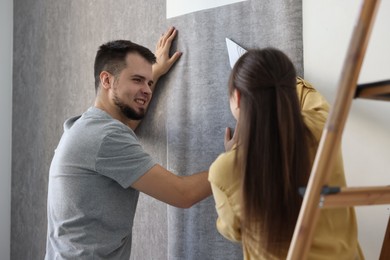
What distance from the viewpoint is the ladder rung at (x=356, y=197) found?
32.3 inches

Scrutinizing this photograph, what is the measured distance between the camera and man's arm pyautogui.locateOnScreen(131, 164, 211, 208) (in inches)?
60.3

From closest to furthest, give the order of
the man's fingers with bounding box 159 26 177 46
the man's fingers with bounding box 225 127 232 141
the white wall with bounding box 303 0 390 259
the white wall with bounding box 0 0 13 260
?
the white wall with bounding box 303 0 390 259 → the man's fingers with bounding box 225 127 232 141 → the man's fingers with bounding box 159 26 177 46 → the white wall with bounding box 0 0 13 260

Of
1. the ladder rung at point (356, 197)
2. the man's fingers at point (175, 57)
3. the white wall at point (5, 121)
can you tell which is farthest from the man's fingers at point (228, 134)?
the white wall at point (5, 121)

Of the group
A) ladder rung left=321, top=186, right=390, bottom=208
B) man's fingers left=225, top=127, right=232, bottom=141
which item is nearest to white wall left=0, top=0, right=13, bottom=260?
man's fingers left=225, top=127, right=232, bottom=141

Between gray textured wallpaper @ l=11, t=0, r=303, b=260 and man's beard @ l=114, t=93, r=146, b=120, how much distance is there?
137mm

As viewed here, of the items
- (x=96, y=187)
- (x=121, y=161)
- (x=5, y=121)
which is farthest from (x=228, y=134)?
(x=5, y=121)

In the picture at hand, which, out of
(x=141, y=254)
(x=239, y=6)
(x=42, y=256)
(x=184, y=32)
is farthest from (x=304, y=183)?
(x=42, y=256)

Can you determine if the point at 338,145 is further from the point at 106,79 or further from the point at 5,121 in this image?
the point at 5,121

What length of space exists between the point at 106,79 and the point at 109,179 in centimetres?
42

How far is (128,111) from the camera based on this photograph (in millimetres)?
1763

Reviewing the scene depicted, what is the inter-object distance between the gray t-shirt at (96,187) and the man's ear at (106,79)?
15 cm

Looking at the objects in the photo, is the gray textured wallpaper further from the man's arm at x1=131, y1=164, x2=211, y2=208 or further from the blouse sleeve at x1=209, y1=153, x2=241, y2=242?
the blouse sleeve at x1=209, y1=153, x2=241, y2=242

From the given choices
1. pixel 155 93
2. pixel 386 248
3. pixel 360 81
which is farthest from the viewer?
pixel 155 93

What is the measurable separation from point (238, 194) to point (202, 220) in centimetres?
66
